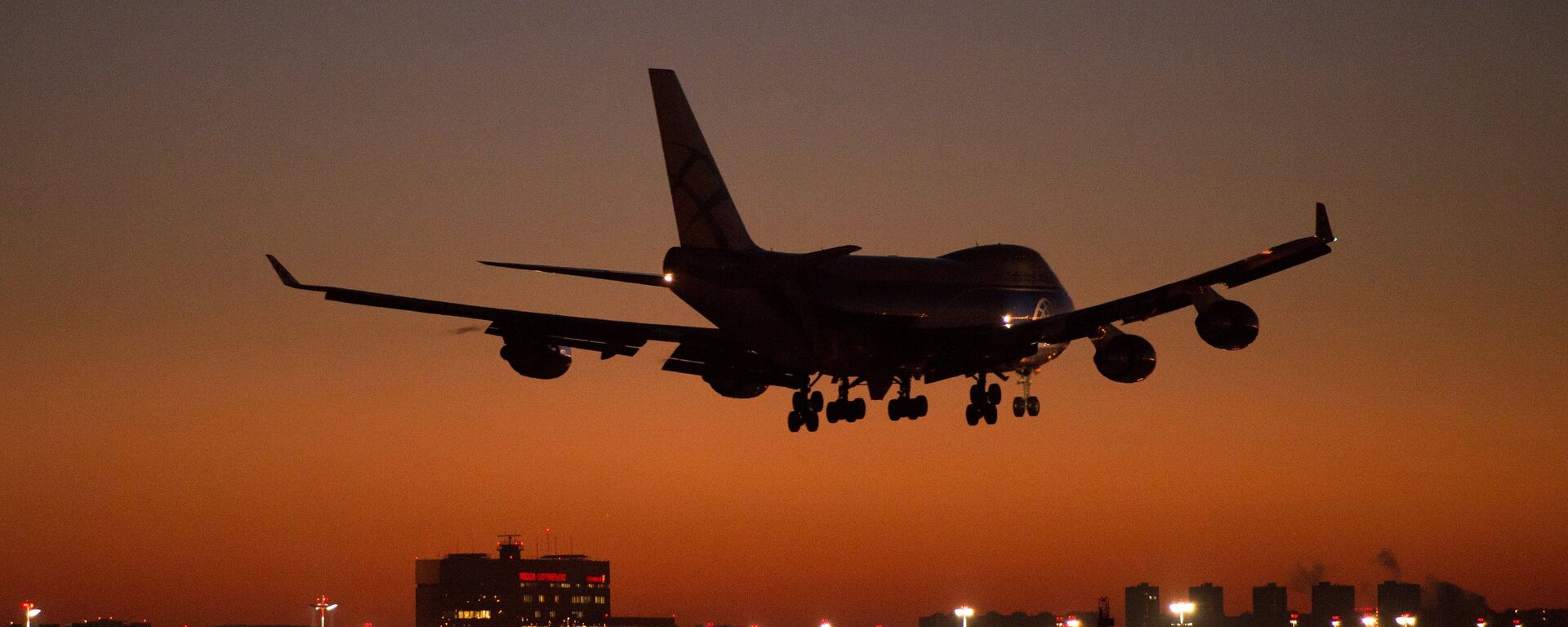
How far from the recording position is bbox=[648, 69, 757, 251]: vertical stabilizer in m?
52.0

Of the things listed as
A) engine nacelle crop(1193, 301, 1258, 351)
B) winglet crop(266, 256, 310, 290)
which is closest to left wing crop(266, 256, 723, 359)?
winglet crop(266, 256, 310, 290)

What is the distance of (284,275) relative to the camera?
48625 mm

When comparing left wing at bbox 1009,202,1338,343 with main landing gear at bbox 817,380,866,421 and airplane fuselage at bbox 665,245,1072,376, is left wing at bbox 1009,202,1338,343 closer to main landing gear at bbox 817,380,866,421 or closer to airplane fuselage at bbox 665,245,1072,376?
airplane fuselage at bbox 665,245,1072,376

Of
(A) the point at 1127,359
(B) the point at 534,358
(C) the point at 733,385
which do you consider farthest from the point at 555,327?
(A) the point at 1127,359

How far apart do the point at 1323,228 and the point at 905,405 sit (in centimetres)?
1596

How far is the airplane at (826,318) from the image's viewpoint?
49.8 m

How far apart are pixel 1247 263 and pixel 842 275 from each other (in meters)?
11.0

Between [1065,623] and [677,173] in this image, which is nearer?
[677,173]

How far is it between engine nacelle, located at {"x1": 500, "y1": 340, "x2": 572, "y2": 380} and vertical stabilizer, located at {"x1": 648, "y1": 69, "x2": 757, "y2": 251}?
591cm

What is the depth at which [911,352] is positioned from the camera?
54125 millimetres

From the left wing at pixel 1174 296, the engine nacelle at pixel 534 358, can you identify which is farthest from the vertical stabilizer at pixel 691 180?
the left wing at pixel 1174 296

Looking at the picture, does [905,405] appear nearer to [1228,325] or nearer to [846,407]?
[846,407]

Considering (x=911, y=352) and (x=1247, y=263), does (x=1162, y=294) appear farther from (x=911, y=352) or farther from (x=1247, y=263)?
(x=911, y=352)

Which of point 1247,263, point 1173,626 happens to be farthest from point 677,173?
point 1173,626
